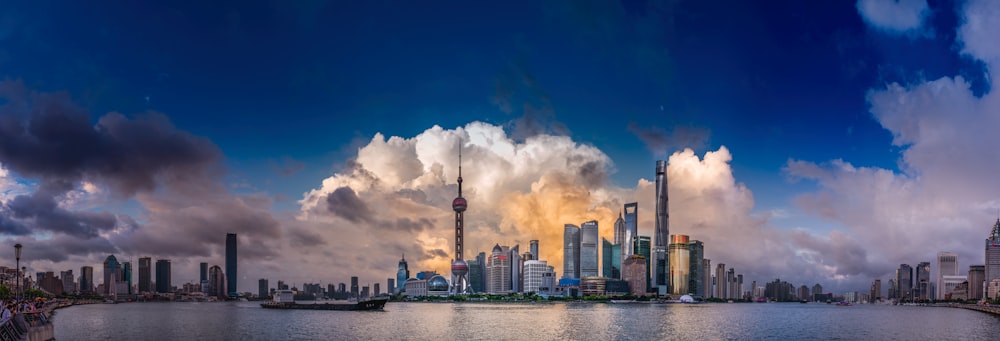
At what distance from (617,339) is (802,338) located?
36461 millimetres

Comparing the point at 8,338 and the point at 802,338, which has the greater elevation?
the point at 8,338

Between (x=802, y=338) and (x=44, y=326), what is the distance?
115090 mm

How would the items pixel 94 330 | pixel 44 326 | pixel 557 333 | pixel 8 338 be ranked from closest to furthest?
pixel 8 338 < pixel 44 326 < pixel 557 333 < pixel 94 330

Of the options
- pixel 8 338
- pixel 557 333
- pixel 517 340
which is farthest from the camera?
pixel 557 333

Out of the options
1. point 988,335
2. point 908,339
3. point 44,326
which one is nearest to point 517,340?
point 44,326

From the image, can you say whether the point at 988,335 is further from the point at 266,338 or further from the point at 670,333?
the point at 266,338

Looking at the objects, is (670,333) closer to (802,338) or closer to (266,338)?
(802,338)

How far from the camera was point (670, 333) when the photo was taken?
395ft

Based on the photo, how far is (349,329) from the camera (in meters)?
130

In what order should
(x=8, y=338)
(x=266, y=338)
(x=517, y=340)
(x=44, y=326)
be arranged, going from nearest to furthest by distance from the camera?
(x=8, y=338) < (x=44, y=326) < (x=517, y=340) < (x=266, y=338)

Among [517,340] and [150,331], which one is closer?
[517,340]

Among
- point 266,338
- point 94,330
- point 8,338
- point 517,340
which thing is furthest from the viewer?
point 94,330

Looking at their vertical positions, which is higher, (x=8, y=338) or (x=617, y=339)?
(x=8, y=338)

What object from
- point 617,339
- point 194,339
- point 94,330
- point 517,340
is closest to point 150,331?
point 94,330
